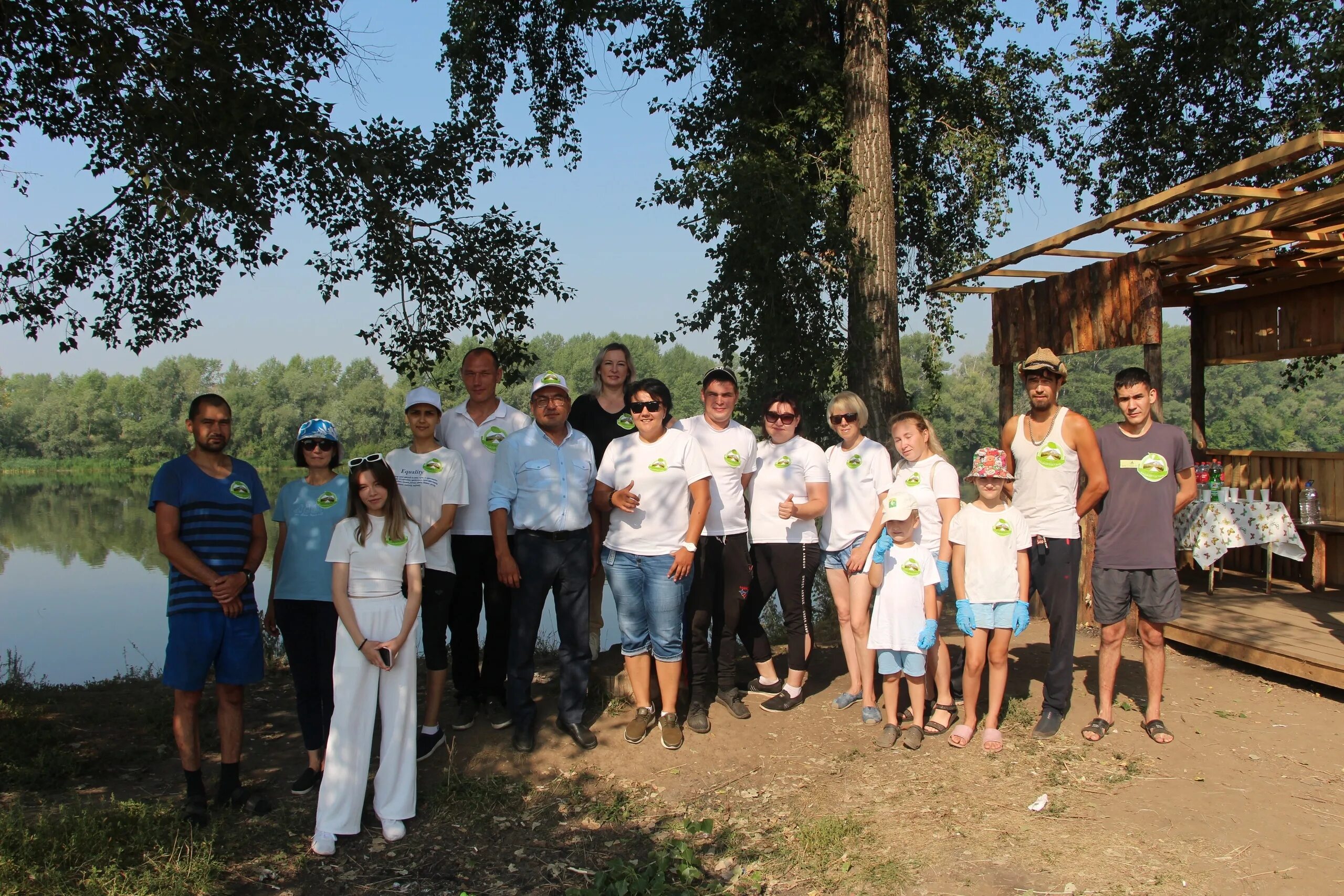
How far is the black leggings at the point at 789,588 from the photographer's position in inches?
215

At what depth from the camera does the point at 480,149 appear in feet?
26.3

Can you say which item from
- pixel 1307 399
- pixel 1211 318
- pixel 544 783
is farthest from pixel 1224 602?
pixel 1307 399

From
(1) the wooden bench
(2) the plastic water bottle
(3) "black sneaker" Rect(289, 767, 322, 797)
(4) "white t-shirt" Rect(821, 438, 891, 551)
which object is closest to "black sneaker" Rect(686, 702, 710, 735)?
(4) "white t-shirt" Rect(821, 438, 891, 551)

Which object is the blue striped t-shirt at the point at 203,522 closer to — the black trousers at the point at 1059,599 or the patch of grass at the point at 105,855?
the patch of grass at the point at 105,855

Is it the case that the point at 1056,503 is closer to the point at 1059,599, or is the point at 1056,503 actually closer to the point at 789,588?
the point at 1059,599

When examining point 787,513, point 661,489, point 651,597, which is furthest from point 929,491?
point 651,597

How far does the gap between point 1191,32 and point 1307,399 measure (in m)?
62.9

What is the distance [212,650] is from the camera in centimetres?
431

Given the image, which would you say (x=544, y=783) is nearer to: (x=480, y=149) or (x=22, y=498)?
(x=480, y=149)

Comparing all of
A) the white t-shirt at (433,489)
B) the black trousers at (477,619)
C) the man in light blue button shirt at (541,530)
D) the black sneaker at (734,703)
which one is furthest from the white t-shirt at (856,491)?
the white t-shirt at (433,489)

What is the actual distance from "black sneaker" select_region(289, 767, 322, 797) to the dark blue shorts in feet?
2.11

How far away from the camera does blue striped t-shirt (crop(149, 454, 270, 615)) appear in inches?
169

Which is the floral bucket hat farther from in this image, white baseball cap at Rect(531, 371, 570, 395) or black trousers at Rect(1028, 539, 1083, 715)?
white baseball cap at Rect(531, 371, 570, 395)

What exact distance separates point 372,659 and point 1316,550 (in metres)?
8.51
